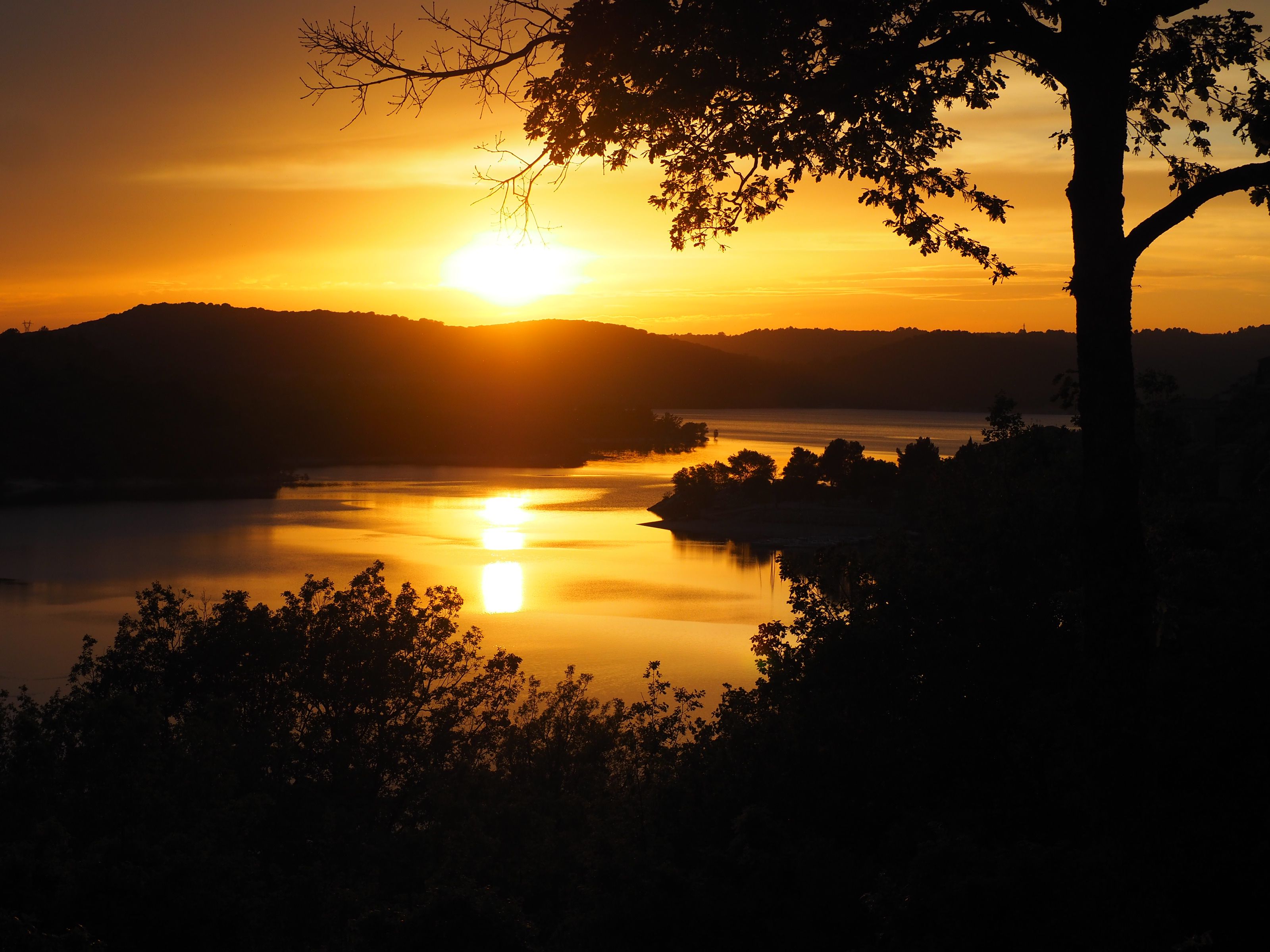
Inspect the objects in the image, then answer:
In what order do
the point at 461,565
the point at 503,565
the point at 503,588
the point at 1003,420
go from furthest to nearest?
the point at 503,565
the point at 461,565
the point at 503,588
the point at 1003,420

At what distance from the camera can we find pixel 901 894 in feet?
16.6

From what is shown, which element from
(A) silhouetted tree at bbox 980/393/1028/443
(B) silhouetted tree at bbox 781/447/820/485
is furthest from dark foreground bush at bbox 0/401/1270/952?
(B) silhouetted tree at bbox 781/447/820/485

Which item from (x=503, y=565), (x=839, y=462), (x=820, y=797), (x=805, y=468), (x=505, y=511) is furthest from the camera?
(x=505, y=511)

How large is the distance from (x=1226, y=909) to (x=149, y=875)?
5.91 metres

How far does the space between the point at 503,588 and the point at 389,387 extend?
92686 millimetres

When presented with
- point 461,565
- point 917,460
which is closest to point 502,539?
point 461,565

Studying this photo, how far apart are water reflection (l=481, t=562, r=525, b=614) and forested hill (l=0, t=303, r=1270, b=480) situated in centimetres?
4649

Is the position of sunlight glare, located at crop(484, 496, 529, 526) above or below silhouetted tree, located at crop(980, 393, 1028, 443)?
below

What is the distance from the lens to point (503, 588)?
41750mm

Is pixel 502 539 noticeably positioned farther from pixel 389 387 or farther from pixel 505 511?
pixel 389 387

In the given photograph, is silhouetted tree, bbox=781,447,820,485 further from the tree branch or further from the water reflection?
the tree branch

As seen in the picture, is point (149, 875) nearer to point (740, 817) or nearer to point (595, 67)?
point (740, 817)

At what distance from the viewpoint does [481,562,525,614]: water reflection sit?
37.4 m

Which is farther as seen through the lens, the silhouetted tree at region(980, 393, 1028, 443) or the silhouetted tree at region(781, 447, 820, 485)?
the silhouetted tree at region(781, 447, 820, 485)
